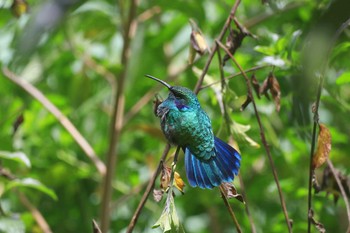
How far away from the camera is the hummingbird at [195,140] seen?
1.15 metres

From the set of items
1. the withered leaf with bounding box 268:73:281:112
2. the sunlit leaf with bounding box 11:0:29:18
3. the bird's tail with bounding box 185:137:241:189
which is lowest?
the bird's tail with bounding box 185:137:241:189

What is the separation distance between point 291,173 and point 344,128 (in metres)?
0.38

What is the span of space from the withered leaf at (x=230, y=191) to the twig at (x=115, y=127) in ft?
2.49

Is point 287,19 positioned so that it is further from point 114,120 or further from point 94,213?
point 94,213

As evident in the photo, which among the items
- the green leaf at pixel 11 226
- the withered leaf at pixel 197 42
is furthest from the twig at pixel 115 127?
the withered leaf at pixel 197 42

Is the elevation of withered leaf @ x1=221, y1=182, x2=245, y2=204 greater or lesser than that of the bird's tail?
lesser

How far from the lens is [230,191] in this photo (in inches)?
42.8

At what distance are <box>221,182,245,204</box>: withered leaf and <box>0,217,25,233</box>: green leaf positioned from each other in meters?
0.75

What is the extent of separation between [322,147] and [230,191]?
21 centimetres

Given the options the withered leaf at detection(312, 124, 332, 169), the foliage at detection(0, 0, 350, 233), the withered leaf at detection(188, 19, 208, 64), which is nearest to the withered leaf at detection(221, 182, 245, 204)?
the withered leaf at detection(312, 124, 332, 169)

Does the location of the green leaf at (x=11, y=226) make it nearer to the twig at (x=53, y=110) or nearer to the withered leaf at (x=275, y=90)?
the twig at (x=53, y=110)

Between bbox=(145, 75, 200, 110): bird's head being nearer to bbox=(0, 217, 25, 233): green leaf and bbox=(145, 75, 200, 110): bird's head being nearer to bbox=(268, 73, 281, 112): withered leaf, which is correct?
→ bbox=(268, 73, 281, 112): withered leaf

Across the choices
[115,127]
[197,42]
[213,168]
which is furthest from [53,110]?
[213,168]

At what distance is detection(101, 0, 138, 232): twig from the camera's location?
1.84 meters
